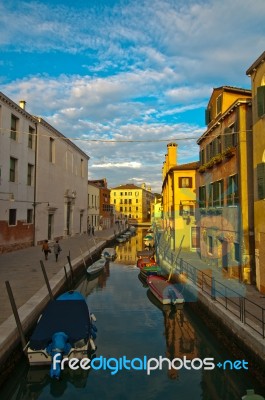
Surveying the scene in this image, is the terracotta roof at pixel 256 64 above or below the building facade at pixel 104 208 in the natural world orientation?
above

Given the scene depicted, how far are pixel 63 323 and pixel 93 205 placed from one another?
46.4 metres

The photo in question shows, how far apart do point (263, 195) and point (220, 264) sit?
7040mm

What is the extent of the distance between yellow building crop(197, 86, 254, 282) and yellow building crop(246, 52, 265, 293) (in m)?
1.13

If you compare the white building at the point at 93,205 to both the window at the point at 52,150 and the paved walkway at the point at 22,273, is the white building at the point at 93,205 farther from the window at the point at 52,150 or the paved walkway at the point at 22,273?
the paved walkway at the point at 22,273

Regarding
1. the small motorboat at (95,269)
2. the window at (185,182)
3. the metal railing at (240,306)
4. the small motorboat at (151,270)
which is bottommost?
the small motorboat at (95,269)

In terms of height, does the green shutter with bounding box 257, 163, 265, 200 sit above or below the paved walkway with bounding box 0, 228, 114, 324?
above

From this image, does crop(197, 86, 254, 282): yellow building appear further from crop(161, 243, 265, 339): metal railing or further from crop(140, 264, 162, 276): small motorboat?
crop(140, 264, 162, 276): small motorboat

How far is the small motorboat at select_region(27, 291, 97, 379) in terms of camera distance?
889cm

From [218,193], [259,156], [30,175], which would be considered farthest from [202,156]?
[30,175]

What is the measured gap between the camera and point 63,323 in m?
9.83

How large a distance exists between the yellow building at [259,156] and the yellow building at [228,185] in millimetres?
1134

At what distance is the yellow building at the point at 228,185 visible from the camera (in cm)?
1470

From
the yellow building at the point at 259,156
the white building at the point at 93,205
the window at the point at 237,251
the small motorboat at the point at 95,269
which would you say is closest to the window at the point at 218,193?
the window at the point at 237,251

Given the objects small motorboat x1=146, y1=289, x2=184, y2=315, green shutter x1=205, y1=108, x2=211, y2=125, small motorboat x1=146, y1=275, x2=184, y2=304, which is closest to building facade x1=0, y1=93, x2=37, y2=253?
small motorboat x1=146, y1=275, x2=184, y2=304
